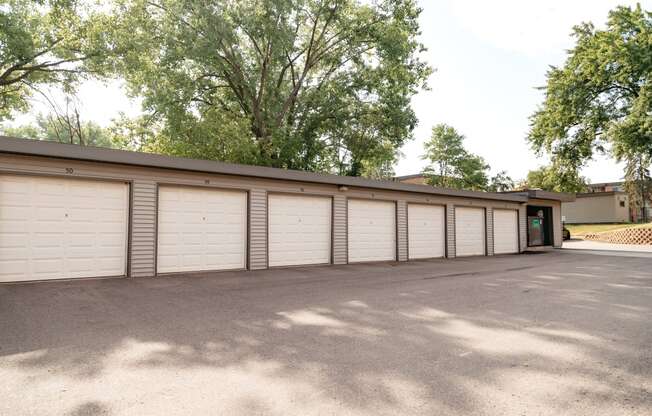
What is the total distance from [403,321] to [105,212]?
696 cm

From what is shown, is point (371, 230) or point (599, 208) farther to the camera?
point (599, 208)

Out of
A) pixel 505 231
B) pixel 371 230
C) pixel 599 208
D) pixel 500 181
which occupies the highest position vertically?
pixel 500 181

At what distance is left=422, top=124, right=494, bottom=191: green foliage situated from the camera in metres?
34.5

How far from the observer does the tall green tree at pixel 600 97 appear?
1889 centimetres

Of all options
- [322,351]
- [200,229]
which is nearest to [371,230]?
[200,229]

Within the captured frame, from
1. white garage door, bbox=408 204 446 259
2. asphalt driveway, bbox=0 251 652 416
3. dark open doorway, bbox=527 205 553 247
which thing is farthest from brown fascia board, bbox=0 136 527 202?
dark open doorway, bbox=527 205 553 247

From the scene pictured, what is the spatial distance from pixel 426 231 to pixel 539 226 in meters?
9.09

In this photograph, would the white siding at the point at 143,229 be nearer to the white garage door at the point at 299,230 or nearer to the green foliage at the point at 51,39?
the white garage door at the point at 299,230

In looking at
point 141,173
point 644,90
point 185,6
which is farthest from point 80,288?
point 644,90

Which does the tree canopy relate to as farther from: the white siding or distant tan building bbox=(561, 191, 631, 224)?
the white siding

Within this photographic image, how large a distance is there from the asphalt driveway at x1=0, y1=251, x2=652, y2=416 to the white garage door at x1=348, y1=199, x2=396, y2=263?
5589 mm

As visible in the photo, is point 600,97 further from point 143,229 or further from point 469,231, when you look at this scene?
point 143,229

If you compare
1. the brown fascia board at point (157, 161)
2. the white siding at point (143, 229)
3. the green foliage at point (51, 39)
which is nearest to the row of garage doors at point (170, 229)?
the white siding at point (143, 229)

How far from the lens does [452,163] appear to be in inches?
1369
